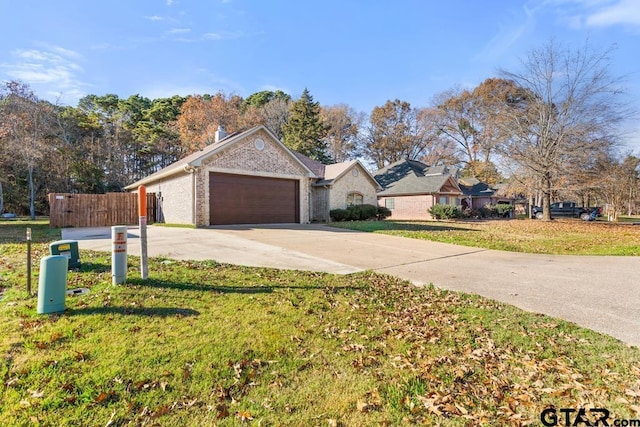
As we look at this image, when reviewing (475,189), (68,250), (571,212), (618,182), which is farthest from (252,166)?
(475,189)

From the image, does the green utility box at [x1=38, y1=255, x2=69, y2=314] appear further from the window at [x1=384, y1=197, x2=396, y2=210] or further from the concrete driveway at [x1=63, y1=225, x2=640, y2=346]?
the window at [x1=384, y1=197, x2=396, y2=210]

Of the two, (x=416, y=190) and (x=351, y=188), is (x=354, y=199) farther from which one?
(x=416, y=190)

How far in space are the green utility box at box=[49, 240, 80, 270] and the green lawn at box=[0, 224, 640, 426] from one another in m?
0.87

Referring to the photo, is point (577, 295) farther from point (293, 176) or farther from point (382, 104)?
point (382, 104)

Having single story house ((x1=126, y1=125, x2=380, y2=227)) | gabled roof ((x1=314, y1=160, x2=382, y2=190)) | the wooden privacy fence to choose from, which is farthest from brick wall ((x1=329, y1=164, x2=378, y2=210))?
the wooden privacy fence

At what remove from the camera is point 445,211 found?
24.5 m

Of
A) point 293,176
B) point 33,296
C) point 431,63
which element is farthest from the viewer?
point 293,176

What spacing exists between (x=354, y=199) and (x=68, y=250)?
1977 centimetres

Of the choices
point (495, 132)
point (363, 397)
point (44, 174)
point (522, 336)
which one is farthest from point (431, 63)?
point (44, 174)

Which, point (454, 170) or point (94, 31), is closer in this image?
point (94, 31)

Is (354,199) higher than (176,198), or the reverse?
(354,199)

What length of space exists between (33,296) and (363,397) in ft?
15.6

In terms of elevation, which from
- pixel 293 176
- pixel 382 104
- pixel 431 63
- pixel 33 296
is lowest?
pixel 33 296

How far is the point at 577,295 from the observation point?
5090mm
